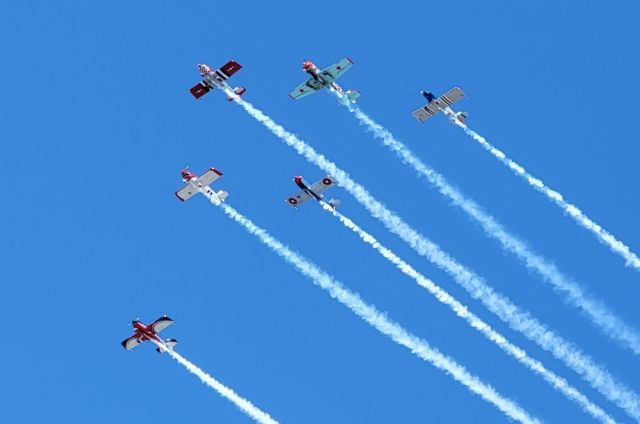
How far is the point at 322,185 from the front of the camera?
101m

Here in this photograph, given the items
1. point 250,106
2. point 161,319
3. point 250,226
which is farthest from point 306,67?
point 161,319

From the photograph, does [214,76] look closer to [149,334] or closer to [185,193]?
[185,193]

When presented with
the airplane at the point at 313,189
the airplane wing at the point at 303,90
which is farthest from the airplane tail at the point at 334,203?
the airplane wing at the point at 303,90

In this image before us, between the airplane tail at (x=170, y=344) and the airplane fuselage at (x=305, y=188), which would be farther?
the airplane fuselage at (x=305, y=188)

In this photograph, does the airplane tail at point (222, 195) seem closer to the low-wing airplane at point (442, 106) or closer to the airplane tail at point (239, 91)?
the airplane tail at point (239, 91)

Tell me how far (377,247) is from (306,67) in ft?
47.3

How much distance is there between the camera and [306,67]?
103m

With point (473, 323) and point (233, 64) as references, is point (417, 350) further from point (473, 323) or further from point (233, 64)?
point (233, 64)

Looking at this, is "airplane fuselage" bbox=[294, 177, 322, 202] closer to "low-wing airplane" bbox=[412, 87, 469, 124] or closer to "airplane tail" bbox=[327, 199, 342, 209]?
"airplane tail" bbox=[327, 199, 342, 209]

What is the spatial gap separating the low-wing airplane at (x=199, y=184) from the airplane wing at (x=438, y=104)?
15.8 m

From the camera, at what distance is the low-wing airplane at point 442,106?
104 metres

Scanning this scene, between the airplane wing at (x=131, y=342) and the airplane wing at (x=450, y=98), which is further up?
the airplane wing at (x=450, y=98)

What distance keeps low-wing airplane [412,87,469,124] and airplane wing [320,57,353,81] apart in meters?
6.58

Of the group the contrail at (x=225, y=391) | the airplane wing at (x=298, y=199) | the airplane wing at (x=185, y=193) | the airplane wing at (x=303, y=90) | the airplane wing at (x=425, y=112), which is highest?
the airplane wing at (x=425, y=112)
